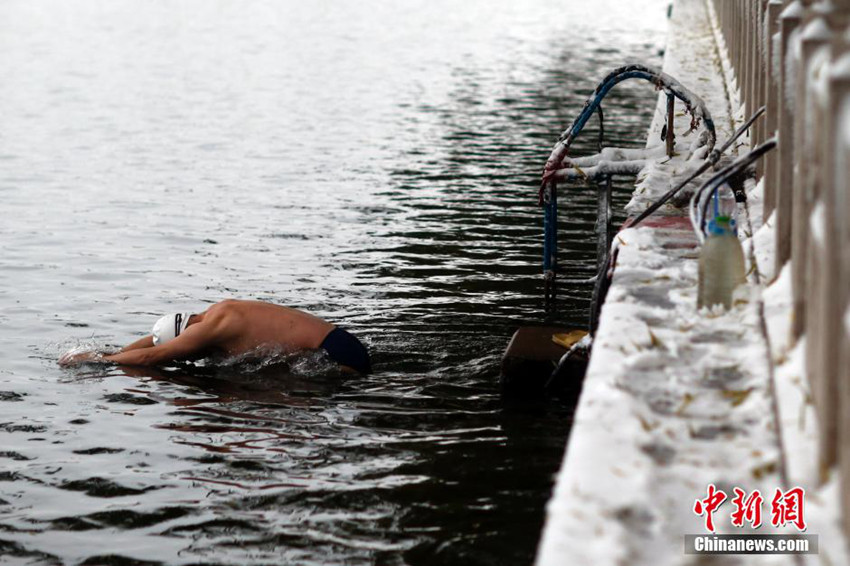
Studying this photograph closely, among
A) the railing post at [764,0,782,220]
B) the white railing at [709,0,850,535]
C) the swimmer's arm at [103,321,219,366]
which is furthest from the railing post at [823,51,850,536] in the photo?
the swimmer's arm at [103,321,219,366]

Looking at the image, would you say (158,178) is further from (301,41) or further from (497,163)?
(301,41)

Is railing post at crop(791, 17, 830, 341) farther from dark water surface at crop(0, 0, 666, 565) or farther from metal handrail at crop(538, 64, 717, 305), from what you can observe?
metal handrail at crop(538, 64, 717, 305)

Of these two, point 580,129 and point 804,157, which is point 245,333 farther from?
point 804,157

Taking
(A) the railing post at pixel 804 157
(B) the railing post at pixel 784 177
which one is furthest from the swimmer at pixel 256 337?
(A) the railing post at pixel 804 157

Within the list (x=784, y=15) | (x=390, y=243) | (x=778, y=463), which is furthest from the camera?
(x=390, y=243)

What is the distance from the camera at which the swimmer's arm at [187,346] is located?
814 cm

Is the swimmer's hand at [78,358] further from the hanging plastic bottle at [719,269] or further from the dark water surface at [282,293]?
the hanging plastic bottle at [719,269]

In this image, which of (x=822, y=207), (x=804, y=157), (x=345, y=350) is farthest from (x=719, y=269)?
(x=345, y=350)

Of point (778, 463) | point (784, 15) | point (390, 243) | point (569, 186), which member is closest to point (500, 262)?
point (390, 243)

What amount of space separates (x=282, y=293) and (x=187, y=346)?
2.40 meters

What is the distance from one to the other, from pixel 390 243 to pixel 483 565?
7364 mm

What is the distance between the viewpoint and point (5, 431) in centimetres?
738

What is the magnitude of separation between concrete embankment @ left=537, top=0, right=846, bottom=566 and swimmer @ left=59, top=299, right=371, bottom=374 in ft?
7.81

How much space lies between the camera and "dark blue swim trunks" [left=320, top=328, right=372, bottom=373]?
8.07 metres
